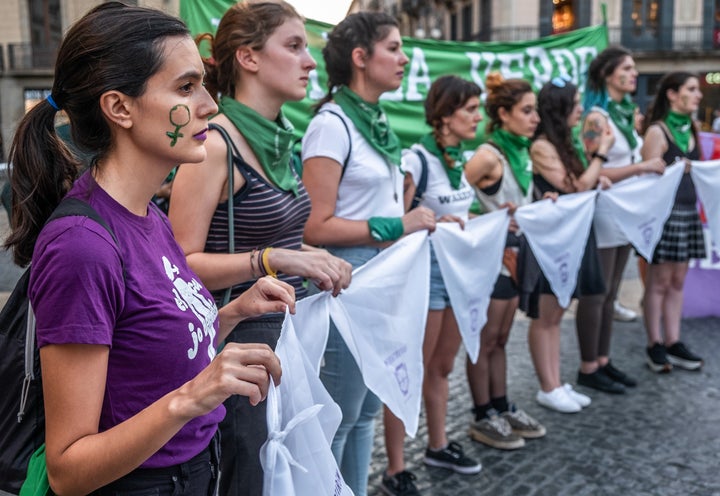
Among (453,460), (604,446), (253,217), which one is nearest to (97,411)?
(253,217)

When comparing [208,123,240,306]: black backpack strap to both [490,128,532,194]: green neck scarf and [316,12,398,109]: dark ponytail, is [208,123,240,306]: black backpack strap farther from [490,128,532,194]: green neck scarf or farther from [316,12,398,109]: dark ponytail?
[490,128,532,194]: green neck scarf

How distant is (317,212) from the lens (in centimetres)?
270

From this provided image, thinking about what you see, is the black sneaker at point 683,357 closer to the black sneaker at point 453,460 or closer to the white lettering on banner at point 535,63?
the black sneaker at point 453,460

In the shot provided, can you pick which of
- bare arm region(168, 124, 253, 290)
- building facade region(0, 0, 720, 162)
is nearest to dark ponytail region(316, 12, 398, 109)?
bare arm region(168, 124, 253, 290)

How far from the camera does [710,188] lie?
16.5 ft

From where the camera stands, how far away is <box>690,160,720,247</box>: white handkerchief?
497cm

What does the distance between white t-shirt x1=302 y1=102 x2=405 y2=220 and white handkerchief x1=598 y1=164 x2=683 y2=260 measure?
210 centimetres

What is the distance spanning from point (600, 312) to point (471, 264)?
1.51 meters

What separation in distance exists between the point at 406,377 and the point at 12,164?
1.62m

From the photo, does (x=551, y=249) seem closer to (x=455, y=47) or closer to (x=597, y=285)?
(x=597, y=285)

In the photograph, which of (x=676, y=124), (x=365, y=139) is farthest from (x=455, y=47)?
(x=365, y=139)

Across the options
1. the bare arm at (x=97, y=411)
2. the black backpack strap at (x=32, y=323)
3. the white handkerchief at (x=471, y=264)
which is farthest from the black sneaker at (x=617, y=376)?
the black backpack strap at (x=32, y=323)

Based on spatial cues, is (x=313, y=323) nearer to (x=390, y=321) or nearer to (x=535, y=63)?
(x=390, y=321)

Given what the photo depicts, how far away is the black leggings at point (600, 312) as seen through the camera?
4.50 metres
